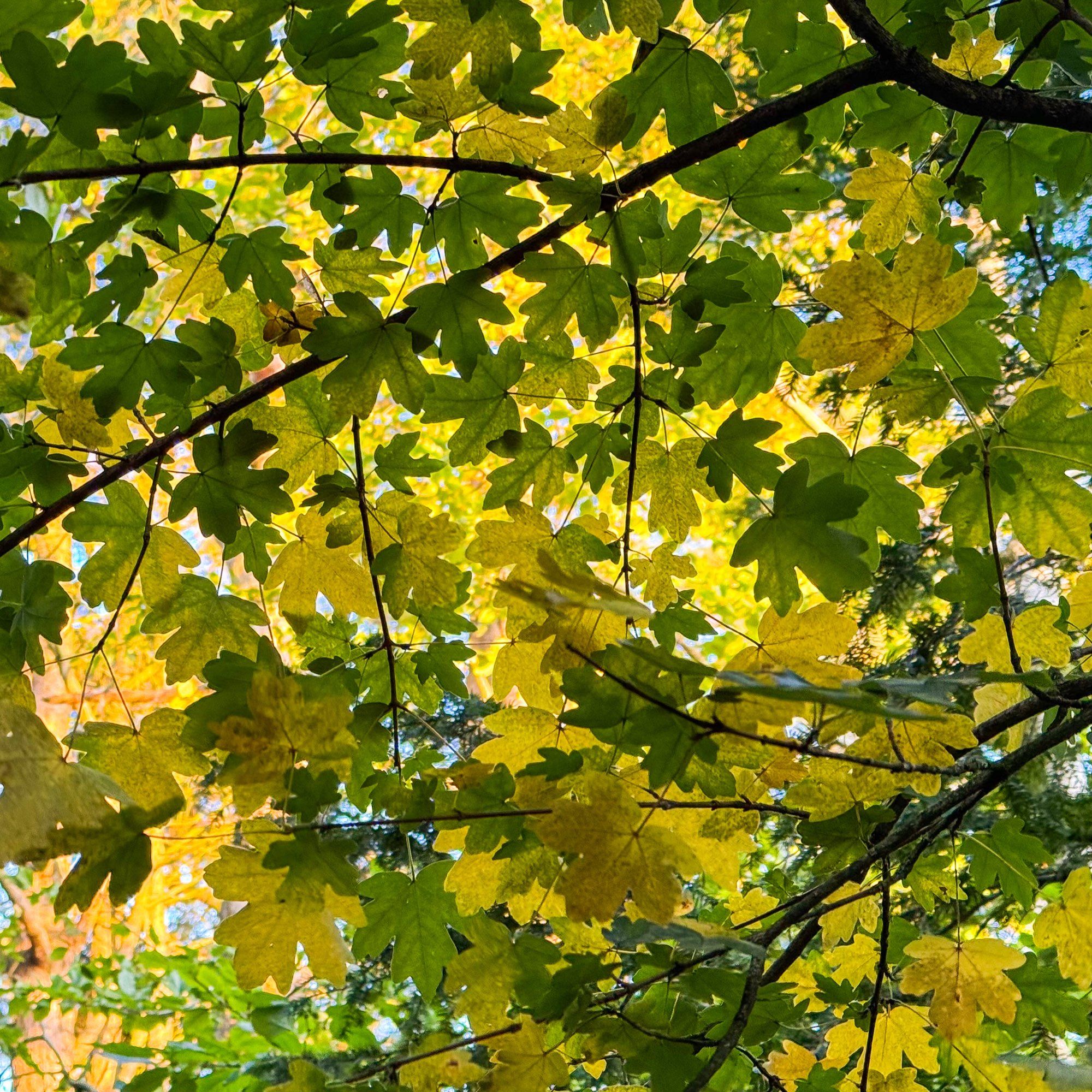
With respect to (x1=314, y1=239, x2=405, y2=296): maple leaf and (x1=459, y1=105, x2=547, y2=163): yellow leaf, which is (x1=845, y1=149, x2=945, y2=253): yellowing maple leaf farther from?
(x1=314, y1=239, x2=405, y2=296): maple leaf

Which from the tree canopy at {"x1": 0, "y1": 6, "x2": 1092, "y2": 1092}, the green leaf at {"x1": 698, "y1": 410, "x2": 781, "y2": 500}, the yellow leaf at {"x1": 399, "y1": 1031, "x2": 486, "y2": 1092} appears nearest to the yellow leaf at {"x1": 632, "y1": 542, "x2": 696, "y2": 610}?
the tree canopy at {"x1": 0, "y1": 6, "x2": 1092, "y2": 1092}

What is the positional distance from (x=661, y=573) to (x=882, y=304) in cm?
35

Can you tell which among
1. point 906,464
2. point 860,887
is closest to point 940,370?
point 906,464

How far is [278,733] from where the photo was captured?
2.15 feet

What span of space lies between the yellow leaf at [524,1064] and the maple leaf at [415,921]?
14 cm

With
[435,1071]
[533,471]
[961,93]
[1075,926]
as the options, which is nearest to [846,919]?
[1075,926]

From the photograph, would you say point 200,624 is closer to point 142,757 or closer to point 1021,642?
point 142,757

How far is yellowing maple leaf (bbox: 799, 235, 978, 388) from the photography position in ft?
2.51

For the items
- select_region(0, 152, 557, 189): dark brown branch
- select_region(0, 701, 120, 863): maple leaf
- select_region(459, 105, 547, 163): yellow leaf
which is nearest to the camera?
select_region(0, 701, 120, 863): maple leaf

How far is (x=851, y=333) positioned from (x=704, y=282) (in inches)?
6.5

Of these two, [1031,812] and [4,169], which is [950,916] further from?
[4,169]

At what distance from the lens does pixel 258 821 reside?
0.72 meters

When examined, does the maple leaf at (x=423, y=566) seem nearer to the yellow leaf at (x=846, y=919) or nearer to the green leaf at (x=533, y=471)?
the green leaf at (x=533, y=471)

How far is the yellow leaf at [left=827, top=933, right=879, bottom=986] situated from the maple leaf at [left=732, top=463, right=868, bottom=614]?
52cm
